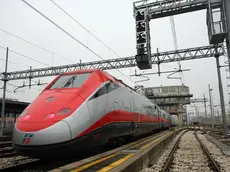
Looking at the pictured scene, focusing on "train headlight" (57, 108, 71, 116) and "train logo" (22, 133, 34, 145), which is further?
"train headlight" (57, 108, 71, 116)

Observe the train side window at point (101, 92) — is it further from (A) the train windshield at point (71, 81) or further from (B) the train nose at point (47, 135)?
(B) the train nose at point (47, 135)

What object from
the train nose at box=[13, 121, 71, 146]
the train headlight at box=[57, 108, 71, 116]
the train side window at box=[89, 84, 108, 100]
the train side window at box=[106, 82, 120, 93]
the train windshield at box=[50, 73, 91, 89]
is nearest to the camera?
the train nose at box=[13, 121, 71, 146]

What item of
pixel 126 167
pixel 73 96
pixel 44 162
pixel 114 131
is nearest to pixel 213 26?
pixel 114 131

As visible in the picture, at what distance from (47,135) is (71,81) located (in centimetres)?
290

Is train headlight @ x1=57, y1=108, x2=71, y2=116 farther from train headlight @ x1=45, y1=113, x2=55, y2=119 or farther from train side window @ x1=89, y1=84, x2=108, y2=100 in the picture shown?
train side window @ x1=89, y1=84, x2=108, y2=100

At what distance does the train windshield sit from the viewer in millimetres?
7977

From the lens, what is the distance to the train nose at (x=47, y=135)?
577 centimetres

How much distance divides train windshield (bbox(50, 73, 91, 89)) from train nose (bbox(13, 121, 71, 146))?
2116 mm

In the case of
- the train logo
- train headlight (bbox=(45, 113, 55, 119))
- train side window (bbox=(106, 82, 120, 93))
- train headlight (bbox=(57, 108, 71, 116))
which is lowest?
the train logo

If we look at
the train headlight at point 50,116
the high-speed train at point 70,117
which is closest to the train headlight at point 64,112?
the high-speed train at point 70,117

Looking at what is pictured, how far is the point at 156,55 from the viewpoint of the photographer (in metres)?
24.1

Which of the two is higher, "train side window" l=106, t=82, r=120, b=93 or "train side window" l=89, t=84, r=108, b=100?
"train side window" l=106, t=82, r=120, b=93

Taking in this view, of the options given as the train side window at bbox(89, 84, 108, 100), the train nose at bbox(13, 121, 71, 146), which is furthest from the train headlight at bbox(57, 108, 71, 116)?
the train side window at bbox(89, 84, 108, 100)

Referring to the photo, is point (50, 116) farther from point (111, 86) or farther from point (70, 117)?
point (111, 86)
